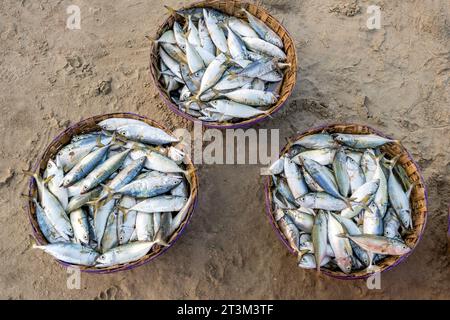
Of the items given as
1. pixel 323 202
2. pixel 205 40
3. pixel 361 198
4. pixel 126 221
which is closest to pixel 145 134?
pixel 126 221

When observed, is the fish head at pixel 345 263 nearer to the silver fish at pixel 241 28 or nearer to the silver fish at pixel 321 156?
the silver fish at pixel 321 156

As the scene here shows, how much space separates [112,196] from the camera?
2.52 metres

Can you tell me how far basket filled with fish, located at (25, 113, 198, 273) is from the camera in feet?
7.77

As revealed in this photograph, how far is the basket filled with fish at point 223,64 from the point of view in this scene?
9.40ft

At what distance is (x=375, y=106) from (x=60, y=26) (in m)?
3.09

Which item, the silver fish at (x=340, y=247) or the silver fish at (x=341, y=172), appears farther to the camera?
the silver fish at (x=341, y=172)

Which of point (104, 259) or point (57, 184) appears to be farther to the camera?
point (57, 184)

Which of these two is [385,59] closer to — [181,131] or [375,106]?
[375,106]

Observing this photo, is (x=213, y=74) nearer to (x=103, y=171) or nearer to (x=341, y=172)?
(x=103, y=171)

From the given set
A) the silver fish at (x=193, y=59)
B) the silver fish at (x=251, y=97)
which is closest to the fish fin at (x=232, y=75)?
the silver fish at (x=251, y=97)

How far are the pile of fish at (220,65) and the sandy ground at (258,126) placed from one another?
0.41 meters

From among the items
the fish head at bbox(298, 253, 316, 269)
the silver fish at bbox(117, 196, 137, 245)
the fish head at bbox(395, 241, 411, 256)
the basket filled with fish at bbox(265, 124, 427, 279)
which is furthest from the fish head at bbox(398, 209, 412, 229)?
the silver fish at bbox(117, 196, 137, 245)

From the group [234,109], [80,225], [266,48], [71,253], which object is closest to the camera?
[71,253]

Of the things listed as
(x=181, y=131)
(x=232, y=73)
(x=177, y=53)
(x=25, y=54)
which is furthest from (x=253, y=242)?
(x=25, y=54)
